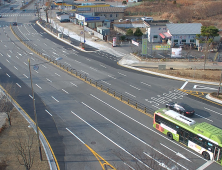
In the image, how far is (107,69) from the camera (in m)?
50.9

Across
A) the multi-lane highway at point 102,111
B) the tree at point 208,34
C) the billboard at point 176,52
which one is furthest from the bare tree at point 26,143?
the tree at point 208,34

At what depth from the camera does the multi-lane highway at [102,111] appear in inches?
976

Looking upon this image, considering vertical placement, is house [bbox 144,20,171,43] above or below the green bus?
above

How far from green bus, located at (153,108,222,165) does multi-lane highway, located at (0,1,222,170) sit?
70 centimetres

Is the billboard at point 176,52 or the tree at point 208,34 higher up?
the tree at point 208,34

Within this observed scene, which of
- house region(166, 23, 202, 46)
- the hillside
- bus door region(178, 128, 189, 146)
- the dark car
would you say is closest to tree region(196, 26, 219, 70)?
house region(166, 23, 202, 46)

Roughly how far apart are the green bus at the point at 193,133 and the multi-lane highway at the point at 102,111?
0.70 meters

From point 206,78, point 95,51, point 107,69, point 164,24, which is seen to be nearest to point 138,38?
point 164,24

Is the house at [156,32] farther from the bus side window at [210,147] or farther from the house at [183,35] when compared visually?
the bus side window at [210,147]

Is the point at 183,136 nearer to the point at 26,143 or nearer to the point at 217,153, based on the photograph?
the point at 217,153

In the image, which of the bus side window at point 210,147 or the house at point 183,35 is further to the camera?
the house at point 183,35

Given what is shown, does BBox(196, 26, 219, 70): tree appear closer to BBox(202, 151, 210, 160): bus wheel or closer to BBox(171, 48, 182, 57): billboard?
BBox(171, 48, 182, 57): billboard

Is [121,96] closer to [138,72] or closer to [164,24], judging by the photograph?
[138,72]

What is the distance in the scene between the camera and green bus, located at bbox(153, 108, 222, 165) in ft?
77.8
